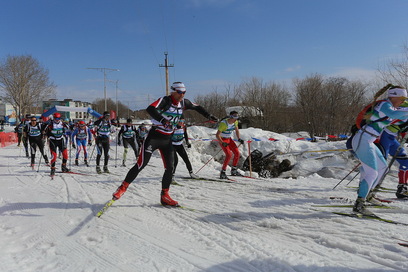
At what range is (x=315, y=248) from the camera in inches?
125

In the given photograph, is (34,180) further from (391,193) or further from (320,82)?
(320,82)

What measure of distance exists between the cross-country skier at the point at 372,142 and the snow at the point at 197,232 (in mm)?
509

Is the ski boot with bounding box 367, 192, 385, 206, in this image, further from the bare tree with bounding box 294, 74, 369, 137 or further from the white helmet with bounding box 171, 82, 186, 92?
the bare tree with bounding box 294, 74, 369, 137

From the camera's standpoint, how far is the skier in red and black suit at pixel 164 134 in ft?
15.5

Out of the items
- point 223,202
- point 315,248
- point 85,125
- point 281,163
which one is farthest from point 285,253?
point 85,125

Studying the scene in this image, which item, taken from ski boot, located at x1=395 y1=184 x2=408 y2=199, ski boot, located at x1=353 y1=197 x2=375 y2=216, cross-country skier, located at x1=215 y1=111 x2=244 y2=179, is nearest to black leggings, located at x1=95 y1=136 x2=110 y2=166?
cross-country skier, located at x1=215 y1=111 x2=244 y2=179

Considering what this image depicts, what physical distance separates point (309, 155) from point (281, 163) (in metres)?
1.24

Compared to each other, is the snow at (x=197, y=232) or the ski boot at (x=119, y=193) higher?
the ski boot at (x=119, y=193)

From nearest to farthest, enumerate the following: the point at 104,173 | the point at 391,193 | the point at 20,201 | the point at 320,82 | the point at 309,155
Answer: the point at 20,201 < the point at 391,193 < the point at 104,173 < the point at 309,155 < the point at 320,82

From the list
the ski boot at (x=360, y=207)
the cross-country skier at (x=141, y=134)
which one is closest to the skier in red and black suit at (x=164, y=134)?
the ski boot at (x=360, y=207)

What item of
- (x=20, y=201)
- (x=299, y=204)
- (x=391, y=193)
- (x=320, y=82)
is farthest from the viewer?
(x=320, y=82)

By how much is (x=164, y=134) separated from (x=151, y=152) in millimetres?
392

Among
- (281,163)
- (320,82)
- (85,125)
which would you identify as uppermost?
(320,82)

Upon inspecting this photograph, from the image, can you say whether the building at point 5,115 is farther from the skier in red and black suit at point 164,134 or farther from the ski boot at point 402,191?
the ski boot at point 402,191
